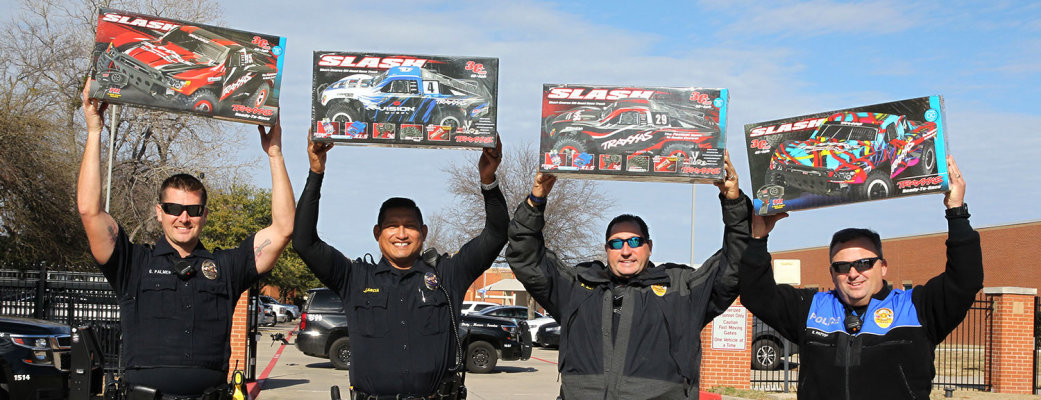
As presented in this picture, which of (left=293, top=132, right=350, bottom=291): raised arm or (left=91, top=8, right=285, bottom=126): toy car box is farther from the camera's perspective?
(left=293, top=132, right=350, bottom=291): raised arm

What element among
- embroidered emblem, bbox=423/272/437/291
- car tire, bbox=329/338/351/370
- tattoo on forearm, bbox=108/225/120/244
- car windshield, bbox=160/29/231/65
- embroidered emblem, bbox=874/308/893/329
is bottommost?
car tire, bbox=329/338/351/370

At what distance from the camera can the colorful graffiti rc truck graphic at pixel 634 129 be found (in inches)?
190

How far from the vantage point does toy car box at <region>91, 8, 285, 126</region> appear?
4.78 m

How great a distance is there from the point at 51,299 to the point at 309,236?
11860mm

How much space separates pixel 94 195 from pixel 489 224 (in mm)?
2037

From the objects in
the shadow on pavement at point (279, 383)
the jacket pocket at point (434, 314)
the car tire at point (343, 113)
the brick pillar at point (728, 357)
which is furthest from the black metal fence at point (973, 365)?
the shadow on pavement at point (279, 383)

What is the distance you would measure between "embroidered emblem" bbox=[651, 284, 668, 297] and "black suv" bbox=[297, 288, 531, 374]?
46.1ft

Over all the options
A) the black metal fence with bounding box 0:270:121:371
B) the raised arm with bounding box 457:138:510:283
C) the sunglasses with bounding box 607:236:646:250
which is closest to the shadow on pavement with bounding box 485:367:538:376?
the black metal fence with bounding box 0:270:121:371

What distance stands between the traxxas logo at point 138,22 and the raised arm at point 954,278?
13.4 ft

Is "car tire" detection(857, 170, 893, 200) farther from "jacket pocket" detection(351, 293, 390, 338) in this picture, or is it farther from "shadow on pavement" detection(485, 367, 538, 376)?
"shadow on pavement" detection(485, 367, 538, 376)

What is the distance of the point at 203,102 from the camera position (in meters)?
4.81

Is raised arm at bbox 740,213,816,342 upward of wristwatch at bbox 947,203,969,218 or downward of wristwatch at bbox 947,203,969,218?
downward

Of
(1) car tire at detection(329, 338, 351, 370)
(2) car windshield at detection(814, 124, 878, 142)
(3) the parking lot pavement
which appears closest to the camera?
(2) car windshield at detection(814, 124, 878, 142)

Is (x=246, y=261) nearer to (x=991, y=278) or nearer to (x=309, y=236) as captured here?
(x=309, y=236)
